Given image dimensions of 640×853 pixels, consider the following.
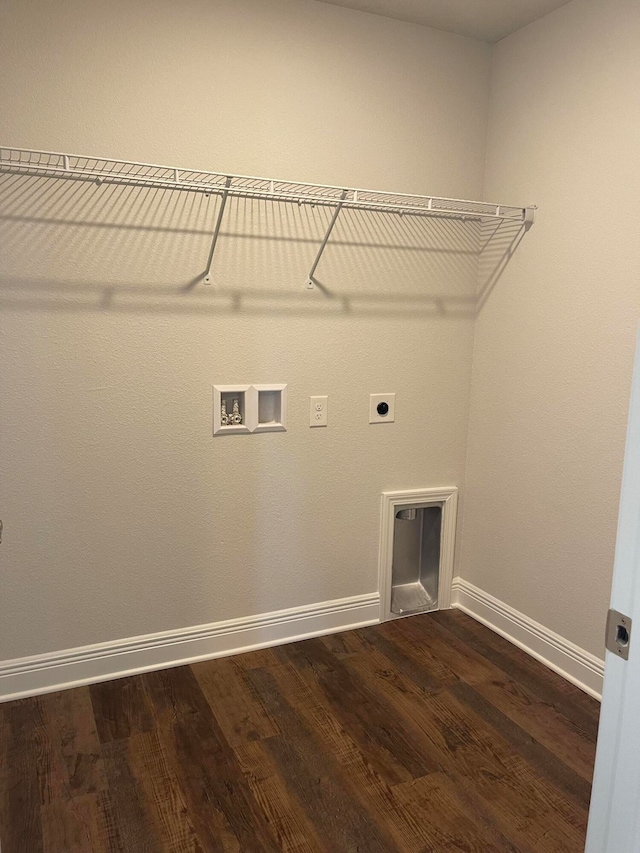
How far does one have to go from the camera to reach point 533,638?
2592mm

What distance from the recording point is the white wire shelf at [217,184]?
189cm

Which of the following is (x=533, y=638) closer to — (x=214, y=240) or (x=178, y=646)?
(x=178, y=646)

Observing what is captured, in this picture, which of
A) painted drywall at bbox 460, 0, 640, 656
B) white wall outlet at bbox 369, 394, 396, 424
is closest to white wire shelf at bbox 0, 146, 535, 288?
painted drywall at bbox 460, 0, 640, 656

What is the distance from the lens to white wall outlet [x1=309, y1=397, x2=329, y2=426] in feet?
8.43

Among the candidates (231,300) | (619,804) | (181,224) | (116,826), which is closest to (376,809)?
(116,826)

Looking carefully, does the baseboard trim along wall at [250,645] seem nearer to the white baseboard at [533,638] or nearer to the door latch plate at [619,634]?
the white baseboard at [533,638]

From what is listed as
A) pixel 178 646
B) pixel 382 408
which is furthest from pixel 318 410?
pixel 178 646

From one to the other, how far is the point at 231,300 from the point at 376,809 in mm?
1692

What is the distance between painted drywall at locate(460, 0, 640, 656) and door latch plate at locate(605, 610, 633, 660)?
1385 mm

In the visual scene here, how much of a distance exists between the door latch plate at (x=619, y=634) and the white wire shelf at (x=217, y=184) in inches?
61.2

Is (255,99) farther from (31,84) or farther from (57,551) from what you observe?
(57,551)

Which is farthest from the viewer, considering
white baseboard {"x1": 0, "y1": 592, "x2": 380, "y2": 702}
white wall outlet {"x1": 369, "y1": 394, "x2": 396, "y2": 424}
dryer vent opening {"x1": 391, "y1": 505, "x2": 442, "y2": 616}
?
dryer vent opening {"x1": 391, "y1": 505, "x2": 442, "y2": 616}

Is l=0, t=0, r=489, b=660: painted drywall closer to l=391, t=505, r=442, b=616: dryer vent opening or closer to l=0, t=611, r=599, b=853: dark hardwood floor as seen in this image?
l=391, t=505, r=442, b=616: dryer vent opening

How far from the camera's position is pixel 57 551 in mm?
2248
